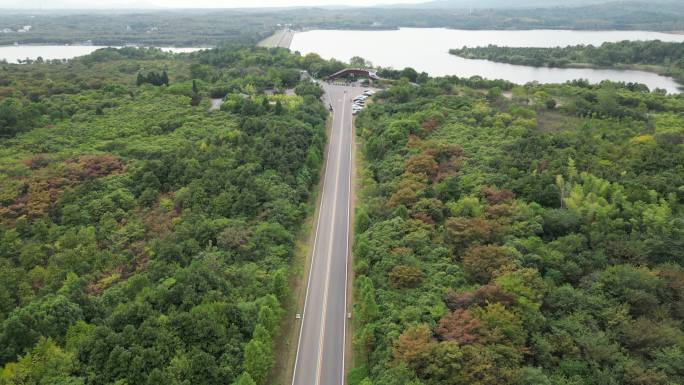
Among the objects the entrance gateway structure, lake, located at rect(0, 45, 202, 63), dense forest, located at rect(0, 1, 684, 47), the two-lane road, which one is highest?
dense forest, located at rect(0, 1, 684, 47)

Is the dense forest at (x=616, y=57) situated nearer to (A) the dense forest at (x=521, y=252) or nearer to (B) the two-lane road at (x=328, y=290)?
(A) the dense forest at (x=521, y=252)

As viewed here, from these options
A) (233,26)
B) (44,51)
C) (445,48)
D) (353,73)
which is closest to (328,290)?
(353,73)

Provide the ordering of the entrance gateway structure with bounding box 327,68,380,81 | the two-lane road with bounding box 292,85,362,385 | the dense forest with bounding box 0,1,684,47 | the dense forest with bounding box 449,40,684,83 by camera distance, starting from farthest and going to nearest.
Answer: the dense forest with bounding box 0,1,684,47 < the dense forest with bounding box 449,40,684,83 < the entrance gateway structure with bounding box 327,68,380,81 < the two-lane road with bounding box 292,85,362,385

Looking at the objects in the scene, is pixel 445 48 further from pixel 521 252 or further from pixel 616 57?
pixel 521 252

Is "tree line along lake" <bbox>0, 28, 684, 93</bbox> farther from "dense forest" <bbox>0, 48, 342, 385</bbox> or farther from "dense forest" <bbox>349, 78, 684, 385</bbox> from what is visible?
"dense forest" <bbox>0, 48, 342, 385</bbox>

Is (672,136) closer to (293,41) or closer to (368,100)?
(368,100)

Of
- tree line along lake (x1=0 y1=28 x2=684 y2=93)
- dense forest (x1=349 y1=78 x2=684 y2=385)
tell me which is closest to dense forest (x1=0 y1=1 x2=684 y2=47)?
tree line along lake (x1=0 y1=28 x2=684 y2=93)

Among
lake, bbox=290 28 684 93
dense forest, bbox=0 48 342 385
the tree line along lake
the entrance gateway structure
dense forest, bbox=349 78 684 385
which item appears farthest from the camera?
the tree line along lake

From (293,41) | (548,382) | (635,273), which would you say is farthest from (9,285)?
(293,41)
